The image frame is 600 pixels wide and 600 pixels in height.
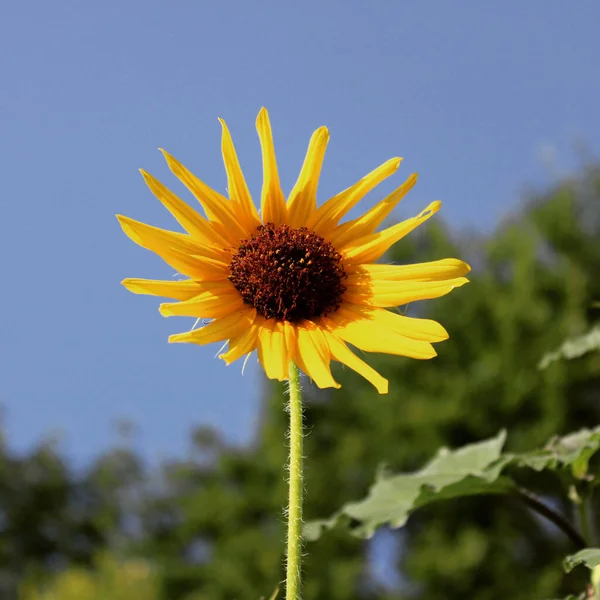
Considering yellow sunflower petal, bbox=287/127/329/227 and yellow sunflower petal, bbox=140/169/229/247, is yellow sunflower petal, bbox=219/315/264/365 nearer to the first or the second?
yellow sunflower petal, bbox=140/169/229/247

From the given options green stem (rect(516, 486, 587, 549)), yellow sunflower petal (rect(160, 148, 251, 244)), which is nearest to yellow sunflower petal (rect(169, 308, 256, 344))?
yellow sunflower petal (rect(160, 148, 251, 244))

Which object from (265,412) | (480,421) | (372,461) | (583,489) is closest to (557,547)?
(480,421)

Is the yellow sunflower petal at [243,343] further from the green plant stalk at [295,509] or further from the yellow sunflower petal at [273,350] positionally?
the green plant stalk at [295,509]

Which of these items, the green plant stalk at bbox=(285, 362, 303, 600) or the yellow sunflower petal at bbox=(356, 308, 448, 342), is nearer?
the green plant stalk at bbox=(285, 362, 303, 600)

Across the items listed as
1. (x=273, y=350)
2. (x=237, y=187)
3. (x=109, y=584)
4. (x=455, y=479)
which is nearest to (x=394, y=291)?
(x=273, y=350)

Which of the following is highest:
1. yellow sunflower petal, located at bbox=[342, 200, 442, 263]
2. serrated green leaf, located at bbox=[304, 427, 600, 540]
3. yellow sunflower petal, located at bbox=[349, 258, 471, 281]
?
yellow sunflower petal, located at bbox=[342, 200, 442, 263]

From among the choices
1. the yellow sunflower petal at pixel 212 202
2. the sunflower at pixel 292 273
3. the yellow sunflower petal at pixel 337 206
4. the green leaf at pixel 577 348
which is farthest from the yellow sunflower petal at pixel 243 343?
the green leaf at pixel 577 348
